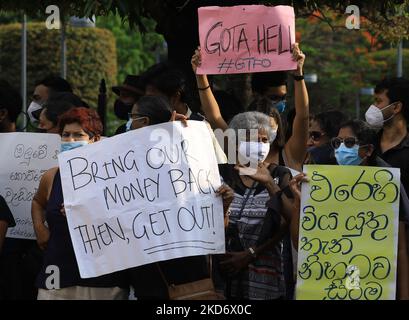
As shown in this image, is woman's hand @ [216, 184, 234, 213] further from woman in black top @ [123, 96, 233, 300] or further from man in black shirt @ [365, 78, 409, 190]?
man in black shirt @ [365, 78, 409, 190]

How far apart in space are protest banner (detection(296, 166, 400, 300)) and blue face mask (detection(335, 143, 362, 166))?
543 mm

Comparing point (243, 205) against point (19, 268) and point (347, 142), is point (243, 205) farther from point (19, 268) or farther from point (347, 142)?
point (19, 268)

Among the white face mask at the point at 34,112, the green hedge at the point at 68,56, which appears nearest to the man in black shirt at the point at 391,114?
the white face mask at the point at 34,112

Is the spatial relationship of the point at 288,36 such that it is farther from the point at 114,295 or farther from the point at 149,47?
the point at 149,47

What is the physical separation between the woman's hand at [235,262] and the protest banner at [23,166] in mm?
1502

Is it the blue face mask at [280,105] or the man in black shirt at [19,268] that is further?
the blue face mask at [280,105]

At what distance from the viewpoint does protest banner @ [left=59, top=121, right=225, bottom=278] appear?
5758 mm

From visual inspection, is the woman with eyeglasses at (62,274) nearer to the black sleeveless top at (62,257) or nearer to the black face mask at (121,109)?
the black sleeveless top at (62,257)

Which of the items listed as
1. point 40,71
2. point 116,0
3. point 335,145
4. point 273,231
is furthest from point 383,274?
point 40,71

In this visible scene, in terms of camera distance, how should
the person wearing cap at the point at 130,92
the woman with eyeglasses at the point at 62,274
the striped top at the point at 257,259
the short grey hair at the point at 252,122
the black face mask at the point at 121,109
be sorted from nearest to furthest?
the woman with eyeglasses at the point at 62,274 < the striped top at the point at 257,259 < the short grey hair at the point at 252,122 < the person wearing cap at the point at 130,92 < the black face mask at the point at 121,109

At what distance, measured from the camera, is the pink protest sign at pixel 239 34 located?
664 cm

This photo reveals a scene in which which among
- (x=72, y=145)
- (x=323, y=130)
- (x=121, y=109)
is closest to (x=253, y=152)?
(x=72, y=145)

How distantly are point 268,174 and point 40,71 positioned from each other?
16605 mm
